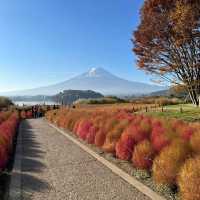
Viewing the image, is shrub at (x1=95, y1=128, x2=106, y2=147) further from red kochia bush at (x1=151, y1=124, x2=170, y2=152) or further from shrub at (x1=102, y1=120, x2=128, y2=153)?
red kochia bush at (x1=151, y1=124, x2=170, y2=152)

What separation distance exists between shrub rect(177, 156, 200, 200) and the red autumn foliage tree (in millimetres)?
14556

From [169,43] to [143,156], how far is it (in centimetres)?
1417

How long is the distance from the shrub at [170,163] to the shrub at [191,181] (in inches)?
36.7

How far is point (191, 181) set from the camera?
6.29m

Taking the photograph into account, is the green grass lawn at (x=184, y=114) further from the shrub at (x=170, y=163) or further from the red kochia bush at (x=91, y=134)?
the shrub at (x=170, y=163)

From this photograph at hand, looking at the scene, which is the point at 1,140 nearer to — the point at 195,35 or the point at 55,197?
the point at 55,197

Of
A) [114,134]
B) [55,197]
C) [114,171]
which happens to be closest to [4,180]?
[55,197]

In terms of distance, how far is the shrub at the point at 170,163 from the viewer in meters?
7.64

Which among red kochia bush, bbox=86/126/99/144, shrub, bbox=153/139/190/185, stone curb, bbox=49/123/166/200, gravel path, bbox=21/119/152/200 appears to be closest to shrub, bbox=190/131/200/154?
shrub, bbox=153/139/190/185

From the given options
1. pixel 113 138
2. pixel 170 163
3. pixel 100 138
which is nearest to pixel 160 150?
pixel 170 163

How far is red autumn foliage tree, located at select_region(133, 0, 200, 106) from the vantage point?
20.4 meters

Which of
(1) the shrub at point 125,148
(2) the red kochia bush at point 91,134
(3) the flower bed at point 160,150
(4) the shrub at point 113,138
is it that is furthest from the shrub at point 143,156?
(2) the red kochia bush at point 91,134

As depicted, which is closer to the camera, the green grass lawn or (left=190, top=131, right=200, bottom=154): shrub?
(left=190, top=131, right=200, bottom=154): shrub

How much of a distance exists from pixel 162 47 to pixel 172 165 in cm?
1558
